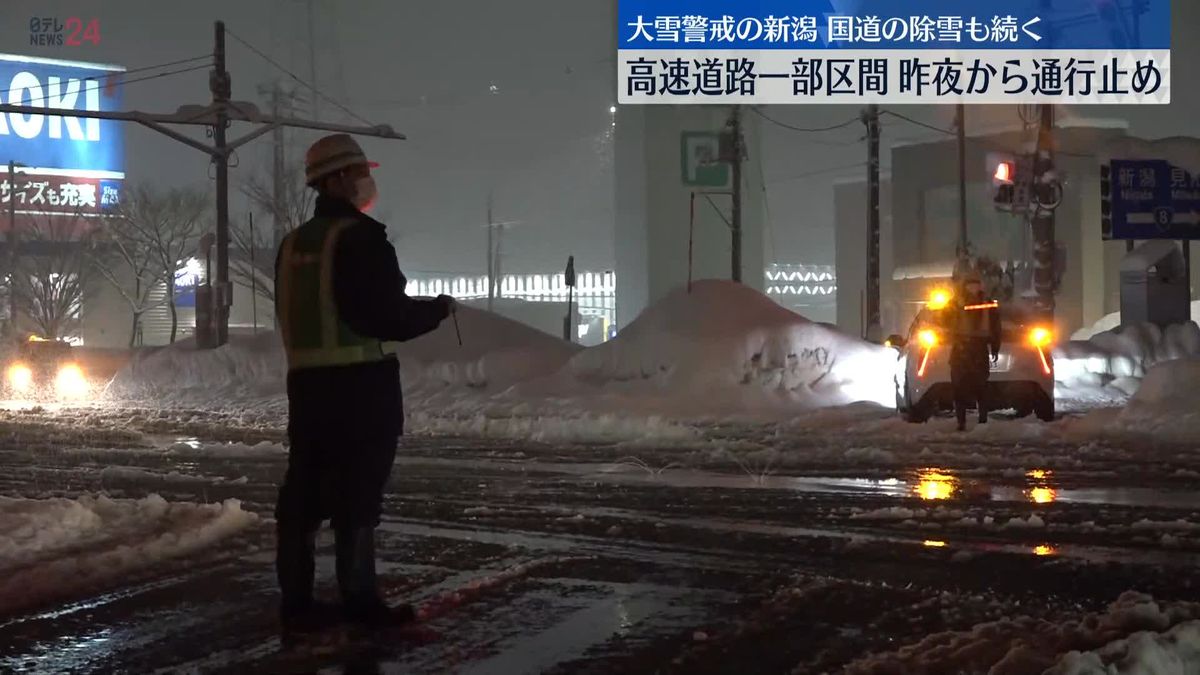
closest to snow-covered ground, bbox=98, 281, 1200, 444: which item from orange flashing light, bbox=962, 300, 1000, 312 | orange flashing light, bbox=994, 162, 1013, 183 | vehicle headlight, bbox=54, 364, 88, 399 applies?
orange flashing light, bbox=962, 300, 1000, 312

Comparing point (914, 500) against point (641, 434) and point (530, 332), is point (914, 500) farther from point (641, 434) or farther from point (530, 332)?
point (530, 332)

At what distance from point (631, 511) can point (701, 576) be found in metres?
1.99

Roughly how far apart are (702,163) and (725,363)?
2326cm

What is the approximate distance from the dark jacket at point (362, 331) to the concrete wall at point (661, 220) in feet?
189

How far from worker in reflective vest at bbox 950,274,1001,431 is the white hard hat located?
9.04 meters

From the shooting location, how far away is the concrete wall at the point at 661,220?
207ft

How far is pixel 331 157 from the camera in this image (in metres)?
4.55

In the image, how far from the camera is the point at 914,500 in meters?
7.72

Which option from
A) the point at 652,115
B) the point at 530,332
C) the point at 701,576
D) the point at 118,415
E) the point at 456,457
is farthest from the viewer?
the point at 652,115

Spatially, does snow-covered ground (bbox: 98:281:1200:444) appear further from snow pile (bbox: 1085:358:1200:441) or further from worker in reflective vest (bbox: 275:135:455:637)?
worker in reflective vest (bbox: 275:135:455:637)

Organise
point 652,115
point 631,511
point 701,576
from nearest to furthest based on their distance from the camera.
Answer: point 701,576 → point 631,511 → point 652,115

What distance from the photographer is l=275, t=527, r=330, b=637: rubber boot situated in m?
4.45

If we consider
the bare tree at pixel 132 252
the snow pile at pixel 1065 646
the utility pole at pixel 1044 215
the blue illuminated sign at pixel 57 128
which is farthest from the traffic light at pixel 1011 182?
the blue illuminated sign at pixel 57 128

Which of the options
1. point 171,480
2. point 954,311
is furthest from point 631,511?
point 954,311
